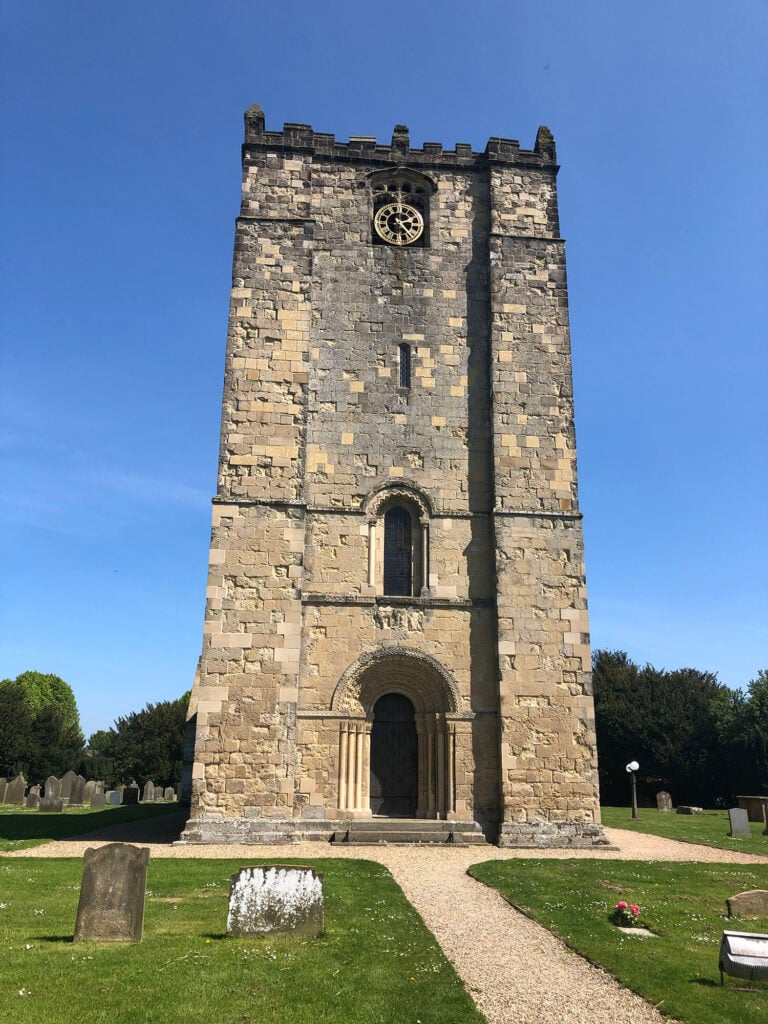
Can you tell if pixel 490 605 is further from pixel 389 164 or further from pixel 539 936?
pixel 389 164

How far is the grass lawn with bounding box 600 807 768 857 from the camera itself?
17609 mm

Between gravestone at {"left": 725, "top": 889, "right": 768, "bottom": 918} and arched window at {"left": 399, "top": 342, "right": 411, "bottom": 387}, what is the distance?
1316 centimetres

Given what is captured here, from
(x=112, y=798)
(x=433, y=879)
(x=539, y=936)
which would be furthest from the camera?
(x=112, y=798)

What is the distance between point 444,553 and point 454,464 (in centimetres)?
222

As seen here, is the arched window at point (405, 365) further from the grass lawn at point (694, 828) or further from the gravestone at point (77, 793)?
the gravestone at point (77, 793)

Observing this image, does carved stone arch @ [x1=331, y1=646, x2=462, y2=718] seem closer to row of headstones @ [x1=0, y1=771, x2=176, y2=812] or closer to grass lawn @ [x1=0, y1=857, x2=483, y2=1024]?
grass lawn @ [x1=0, y1=857, x2=483, y2=1024]

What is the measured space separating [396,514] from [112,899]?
11696mm

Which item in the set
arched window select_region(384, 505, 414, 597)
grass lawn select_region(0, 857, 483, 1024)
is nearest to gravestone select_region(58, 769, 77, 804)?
arched window select_region(384, 505, 414, 597)

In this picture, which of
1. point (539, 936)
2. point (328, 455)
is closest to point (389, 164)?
point (328, 455)

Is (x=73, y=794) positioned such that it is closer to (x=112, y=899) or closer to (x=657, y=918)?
(x=112, y=899)

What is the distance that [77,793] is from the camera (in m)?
29.0

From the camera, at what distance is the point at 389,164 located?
20.3 meters

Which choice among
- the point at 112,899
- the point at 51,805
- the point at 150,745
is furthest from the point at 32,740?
the point at 112,899

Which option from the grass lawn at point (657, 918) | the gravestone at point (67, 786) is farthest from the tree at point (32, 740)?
the grass lawn at point (657, 918)
